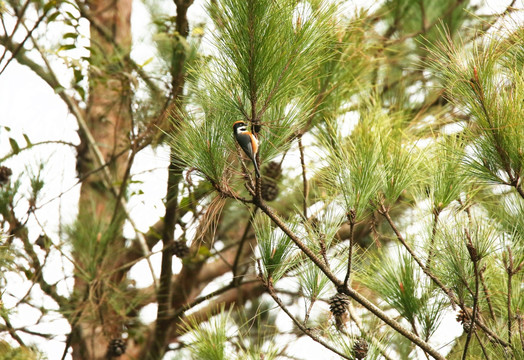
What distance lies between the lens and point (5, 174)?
5.87ft

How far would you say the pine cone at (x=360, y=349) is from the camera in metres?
0.95

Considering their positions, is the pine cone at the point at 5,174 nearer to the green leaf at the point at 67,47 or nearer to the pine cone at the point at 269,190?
the green leaf at the point at 67,47

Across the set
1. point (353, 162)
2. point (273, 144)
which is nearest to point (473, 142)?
point (353, 162)

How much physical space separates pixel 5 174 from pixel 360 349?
1.24 m

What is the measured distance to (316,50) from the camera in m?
0.89

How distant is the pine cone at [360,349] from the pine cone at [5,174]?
1.22m

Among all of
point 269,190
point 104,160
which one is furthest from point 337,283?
point 104,160

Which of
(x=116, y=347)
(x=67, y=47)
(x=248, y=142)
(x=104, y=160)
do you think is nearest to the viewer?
(x=248, y=142)

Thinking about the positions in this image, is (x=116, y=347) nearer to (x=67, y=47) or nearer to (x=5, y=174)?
(x=5, y=174)

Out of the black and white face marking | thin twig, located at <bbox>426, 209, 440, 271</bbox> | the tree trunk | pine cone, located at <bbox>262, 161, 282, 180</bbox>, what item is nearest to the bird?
the black and white face marking

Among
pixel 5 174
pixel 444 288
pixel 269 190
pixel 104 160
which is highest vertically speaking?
pixel 104 160

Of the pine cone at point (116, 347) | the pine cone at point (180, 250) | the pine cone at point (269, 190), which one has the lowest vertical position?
the pine cone at point (116, 347)

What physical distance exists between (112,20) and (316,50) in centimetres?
184

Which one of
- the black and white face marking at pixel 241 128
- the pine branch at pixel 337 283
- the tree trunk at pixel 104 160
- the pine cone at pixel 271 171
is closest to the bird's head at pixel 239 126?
the black and white face marking at pixel 241 128
